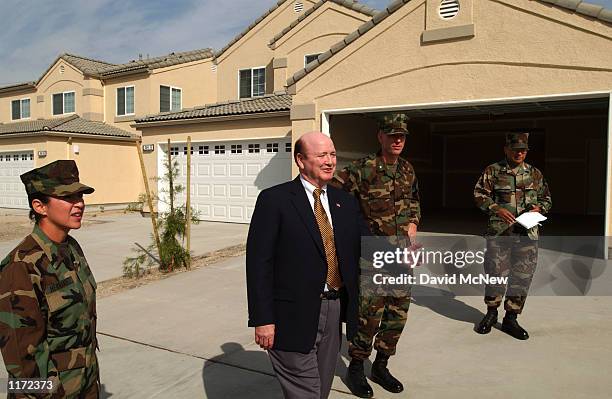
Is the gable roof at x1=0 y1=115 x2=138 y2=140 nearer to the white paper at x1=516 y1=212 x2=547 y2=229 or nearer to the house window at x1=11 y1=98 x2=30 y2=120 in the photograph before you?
the house window at x1=11 y1=98 x2=30 y2=120

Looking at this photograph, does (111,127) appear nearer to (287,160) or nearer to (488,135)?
(287,160)

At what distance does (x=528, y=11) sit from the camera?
880 centimetres

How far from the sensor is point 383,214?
12.3ft

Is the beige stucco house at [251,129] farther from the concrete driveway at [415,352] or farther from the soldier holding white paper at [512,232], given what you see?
the soldier holding white paper at [512,232]

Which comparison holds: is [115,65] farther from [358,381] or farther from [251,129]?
[358,381]

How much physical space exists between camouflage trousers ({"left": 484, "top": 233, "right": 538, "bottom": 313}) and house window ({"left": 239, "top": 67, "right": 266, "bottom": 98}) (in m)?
16.5

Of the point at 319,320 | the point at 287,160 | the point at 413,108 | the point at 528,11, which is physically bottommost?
the point at 319,320

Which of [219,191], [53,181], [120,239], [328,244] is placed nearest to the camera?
[53,181]

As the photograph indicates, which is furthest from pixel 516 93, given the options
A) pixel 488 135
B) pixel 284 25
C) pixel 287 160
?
pixel 284 25

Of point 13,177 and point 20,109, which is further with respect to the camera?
point 20,109

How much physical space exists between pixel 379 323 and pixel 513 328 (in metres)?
2.00

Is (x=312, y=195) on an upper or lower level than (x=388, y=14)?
lower

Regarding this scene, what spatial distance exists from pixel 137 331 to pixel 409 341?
2.89 metres

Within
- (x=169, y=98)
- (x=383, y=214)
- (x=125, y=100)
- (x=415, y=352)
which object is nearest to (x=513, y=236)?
(x=415, y=352)
